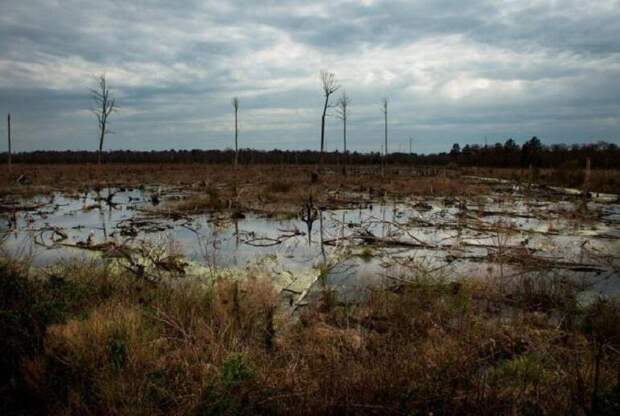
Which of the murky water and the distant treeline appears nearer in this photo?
the murky water

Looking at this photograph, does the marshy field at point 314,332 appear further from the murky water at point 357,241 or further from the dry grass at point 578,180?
the dry grass at point 578,180

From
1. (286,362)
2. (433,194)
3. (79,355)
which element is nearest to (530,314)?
(286,362)

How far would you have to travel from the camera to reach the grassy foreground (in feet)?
10.8

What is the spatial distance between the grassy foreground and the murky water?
1477 mm

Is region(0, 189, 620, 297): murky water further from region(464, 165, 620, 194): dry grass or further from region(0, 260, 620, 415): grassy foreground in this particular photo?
region(464, 165, 620, 194): dry grass

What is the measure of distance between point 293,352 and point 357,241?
6915 mm

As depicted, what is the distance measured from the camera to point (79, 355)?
3.92 metres

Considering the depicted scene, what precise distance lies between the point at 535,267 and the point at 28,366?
8.44 meters

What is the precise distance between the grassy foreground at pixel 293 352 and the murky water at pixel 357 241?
1477 mm

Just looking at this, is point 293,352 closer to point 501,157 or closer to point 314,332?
point 314,332

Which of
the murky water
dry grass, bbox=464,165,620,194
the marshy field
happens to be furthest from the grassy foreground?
dry grass, bbox=464,165,620,194

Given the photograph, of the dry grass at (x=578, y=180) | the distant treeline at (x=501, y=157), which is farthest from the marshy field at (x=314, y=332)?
the distant treeline at (x=501, y=157)

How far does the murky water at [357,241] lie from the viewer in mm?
7930

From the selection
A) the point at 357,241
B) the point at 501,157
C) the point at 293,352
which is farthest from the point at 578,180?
the point at 501,157
